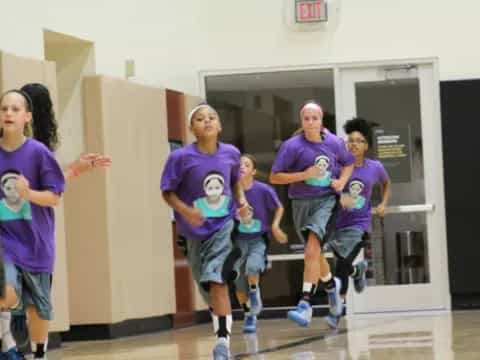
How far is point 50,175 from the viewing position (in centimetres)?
650

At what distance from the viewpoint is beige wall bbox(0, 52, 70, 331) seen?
31.9 feet

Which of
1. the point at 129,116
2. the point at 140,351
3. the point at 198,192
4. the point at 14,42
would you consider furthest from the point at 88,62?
the point at 198,192

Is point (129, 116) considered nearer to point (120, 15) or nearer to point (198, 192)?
point (120, 15)

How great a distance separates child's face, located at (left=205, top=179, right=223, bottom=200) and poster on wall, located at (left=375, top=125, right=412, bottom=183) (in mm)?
6981

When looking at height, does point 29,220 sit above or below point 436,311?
above

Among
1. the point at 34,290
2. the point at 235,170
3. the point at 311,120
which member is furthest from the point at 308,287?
the point at 34,290

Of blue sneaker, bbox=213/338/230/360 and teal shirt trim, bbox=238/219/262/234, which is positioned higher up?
teal shirt trim, bbox=238/219/262/234

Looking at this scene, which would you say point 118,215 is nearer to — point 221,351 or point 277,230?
point 277,230

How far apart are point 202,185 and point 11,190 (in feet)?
4.59

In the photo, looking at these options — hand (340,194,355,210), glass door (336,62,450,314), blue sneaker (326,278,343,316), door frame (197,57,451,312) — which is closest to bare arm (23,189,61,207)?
hand (340,194,355,210)

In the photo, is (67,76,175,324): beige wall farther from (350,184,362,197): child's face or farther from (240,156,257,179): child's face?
(350,184,362,197): child's face

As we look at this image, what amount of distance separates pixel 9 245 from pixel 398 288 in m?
8.37

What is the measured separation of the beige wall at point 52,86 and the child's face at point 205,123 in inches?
103

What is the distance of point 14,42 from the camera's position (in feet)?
33.6
